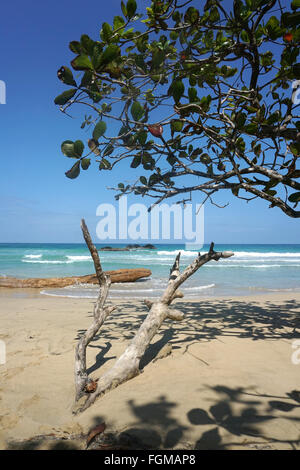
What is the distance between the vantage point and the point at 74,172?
2715 millimetres

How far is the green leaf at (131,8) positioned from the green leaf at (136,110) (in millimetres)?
690

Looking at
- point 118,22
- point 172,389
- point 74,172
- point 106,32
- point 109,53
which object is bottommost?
point 172,389

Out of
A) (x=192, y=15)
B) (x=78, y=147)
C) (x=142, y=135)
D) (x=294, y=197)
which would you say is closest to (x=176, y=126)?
(x=142, y=135)

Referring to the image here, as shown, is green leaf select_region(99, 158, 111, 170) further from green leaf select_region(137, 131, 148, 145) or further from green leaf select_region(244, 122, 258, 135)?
green leaf select_region(244, 122, 258, 135)

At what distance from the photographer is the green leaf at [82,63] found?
2.00m

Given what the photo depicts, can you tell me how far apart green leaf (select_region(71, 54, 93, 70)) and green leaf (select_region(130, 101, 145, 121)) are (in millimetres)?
469

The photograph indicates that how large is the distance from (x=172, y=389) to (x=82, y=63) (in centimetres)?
281

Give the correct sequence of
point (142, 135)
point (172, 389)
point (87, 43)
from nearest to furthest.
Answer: point (87, 43)
point (172, 389)
point (142, 135)

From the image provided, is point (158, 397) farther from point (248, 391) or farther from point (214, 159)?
point (214, 159)

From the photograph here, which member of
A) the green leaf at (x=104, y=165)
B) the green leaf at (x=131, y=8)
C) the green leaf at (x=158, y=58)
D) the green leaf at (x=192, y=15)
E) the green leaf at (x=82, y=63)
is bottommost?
the green leaf at (x=104, y=165)

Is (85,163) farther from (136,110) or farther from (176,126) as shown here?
(176,126)

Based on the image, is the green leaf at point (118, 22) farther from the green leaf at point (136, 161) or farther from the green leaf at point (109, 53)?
the green leaf at point (136, 161)

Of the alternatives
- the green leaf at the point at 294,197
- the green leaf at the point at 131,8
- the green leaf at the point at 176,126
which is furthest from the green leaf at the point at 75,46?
the green leaf at the point at 294,197

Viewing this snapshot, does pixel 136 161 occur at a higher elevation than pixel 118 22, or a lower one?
lower
